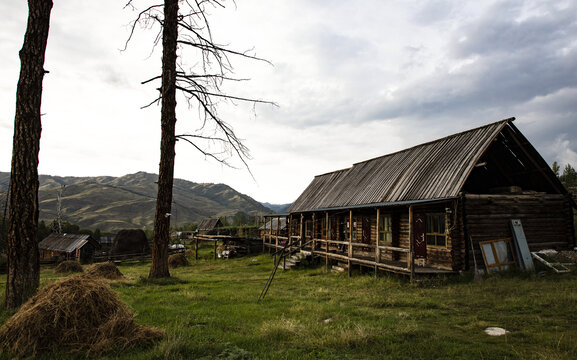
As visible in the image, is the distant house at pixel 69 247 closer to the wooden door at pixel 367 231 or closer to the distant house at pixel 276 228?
the distant house at pixel 276 228

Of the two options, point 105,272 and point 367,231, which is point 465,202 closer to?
point 367,231

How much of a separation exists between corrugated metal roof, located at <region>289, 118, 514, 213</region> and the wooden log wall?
4.14ft

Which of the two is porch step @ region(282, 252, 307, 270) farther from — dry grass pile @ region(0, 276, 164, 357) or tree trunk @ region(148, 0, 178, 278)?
dry grass pile @ region(0, 276, 164, 357)

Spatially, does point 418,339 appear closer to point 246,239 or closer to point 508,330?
point 508,330

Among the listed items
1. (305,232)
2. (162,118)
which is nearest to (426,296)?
(162,118)

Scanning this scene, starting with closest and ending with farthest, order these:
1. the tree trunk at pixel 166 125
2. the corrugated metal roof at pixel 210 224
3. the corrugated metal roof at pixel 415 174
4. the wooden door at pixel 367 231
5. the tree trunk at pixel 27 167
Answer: the tree trunk at pixel 27 167 → the tree trunk at pixel 166 125 → the corrugated metal roof at pixel 415 174 → the wooden door at pixel 367 231 → the corrugated metal roof at pixel 210 224

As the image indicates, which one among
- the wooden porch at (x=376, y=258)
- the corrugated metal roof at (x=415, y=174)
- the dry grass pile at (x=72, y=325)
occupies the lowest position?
the wooden porch at (x=376, y=258)

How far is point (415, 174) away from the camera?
1617cm

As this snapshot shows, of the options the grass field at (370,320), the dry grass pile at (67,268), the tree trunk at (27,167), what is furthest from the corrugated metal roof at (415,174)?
the dry grass pile at (67,268)

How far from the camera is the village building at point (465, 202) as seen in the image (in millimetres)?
12992

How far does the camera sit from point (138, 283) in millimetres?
11844

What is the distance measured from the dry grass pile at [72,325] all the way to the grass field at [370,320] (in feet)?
1.04

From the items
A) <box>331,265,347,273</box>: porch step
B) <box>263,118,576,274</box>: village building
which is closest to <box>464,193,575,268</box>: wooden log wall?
<box>263,118,576,274</box>: village building

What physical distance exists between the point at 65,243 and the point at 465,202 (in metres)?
35.6
